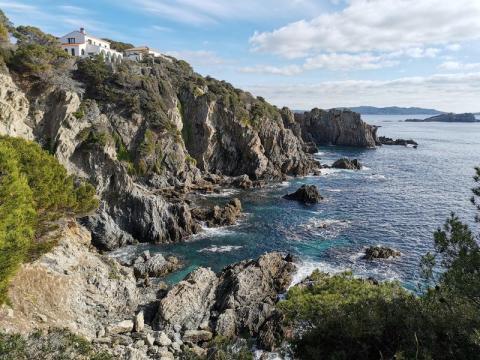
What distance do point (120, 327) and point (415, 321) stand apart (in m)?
19.7

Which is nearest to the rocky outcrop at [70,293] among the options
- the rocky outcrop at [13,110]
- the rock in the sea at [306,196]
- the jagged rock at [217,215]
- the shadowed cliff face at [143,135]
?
the shadowed cliff face at [143,135]

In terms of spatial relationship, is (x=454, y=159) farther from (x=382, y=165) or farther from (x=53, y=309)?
(x=53, y=309)

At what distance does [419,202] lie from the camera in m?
66.2

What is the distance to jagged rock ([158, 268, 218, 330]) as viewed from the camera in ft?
93.6

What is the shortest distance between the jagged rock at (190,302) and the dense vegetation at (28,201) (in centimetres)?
970

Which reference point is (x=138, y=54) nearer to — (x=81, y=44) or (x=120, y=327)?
(x=81, y=44)

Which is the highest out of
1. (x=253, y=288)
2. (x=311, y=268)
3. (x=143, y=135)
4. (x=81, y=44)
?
(x=81, y=44)

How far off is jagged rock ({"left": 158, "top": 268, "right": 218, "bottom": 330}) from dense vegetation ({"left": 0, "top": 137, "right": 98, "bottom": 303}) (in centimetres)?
970

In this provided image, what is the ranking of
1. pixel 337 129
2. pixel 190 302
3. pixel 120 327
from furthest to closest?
pixel 337 129 → pixel 190 302 → pixel 120 327

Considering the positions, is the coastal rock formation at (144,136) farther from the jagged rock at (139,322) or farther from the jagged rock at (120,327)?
the jagged rock at (120,327)

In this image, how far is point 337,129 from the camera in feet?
480

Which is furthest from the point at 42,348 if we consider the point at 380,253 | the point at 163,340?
the point at 380,253

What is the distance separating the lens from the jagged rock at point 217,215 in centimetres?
5428

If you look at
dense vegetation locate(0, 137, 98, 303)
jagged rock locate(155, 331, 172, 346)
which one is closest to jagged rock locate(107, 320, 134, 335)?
jagged rock locate(155, 331, 172, 346)
